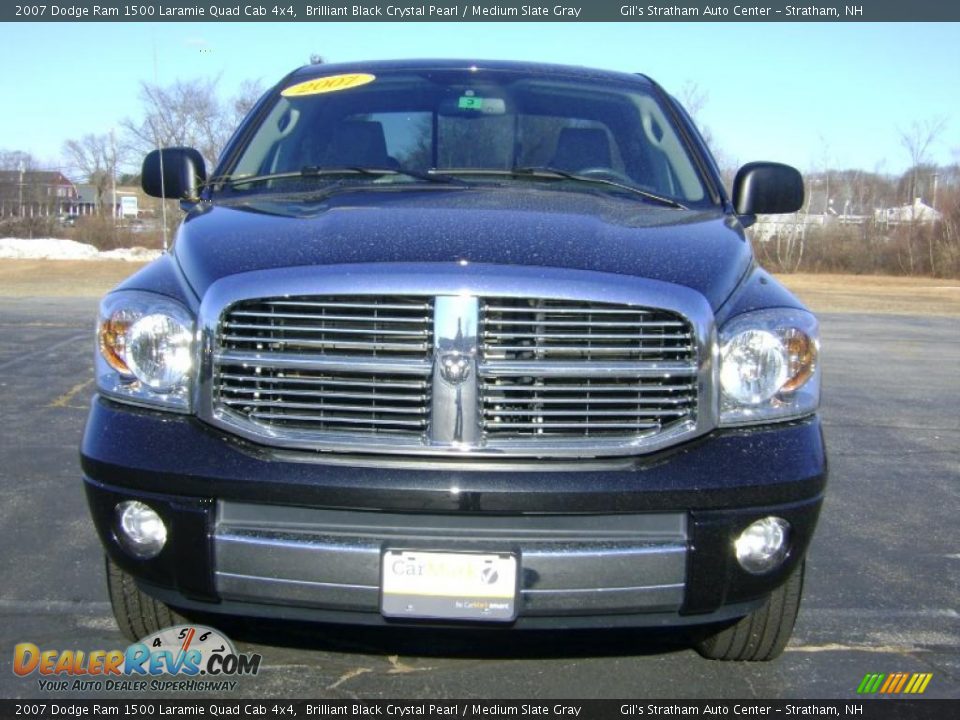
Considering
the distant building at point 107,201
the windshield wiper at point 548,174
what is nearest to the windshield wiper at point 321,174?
the windshield wiper at point 548,174

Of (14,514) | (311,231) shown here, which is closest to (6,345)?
(14,514)

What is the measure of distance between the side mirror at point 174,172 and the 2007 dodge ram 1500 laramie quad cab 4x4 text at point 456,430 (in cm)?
126

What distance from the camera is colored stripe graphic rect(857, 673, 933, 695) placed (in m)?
3.46

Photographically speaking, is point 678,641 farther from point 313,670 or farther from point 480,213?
point 480,213

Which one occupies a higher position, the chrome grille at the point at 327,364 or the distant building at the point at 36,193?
the chrome grille at the point at 327,364

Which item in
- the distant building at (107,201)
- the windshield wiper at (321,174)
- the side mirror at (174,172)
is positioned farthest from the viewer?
the distant building at (107,201)

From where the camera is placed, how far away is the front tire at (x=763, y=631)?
11.3 feet

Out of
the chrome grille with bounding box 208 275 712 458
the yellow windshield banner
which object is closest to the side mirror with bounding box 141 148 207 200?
the yellow windshield banner

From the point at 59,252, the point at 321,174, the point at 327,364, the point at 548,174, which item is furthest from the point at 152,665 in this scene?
the point at 59,252

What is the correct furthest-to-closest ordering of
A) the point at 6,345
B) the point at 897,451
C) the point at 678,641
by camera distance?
1. the point at 6,345
2. the point at 897,451
3. the point at 678,641

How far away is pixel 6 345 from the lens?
11.1 metres

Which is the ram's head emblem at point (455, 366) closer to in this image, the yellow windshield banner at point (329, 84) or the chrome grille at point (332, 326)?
the chrome grille at point (332, 326)

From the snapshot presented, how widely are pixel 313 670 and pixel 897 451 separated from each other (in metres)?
4.72

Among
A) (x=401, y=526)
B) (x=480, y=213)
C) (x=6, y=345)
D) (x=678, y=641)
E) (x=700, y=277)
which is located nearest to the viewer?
(x=401, y=526)
